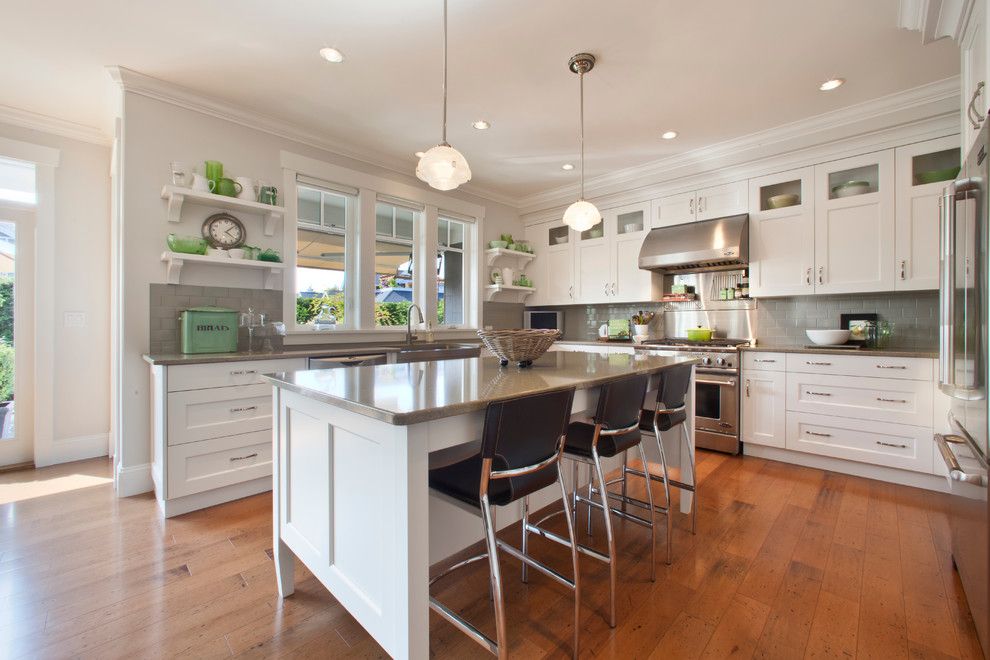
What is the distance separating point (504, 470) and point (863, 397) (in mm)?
3235

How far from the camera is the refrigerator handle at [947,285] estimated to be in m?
1.60

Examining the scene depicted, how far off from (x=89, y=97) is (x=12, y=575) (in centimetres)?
296

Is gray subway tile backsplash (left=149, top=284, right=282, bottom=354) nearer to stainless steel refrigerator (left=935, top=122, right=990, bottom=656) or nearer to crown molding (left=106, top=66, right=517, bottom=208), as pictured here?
crown molding (left=106, top=66, right=517, bottom=208)

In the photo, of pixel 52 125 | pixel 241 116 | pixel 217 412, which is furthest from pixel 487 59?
pixel 52 125

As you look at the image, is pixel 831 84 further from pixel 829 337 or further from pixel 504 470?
pixel 504 470

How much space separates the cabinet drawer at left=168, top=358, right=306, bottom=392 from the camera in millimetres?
2477

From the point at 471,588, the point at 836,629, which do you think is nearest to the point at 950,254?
the point at 836,629

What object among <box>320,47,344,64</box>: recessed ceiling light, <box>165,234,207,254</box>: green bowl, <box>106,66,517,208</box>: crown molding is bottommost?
<box>165,234,207,254</box>: green bowl

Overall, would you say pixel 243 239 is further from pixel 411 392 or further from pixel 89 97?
pixel 411 392

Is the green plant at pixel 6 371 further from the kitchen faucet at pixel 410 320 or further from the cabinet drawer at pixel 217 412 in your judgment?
the kitchen faucet at pixel 410 320

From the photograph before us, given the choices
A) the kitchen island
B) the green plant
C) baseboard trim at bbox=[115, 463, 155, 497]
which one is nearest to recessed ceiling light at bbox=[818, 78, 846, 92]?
the kitchen island

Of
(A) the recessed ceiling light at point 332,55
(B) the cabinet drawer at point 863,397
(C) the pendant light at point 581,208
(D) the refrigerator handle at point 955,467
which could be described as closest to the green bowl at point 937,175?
(B) the cabinet drawer at point 863,397

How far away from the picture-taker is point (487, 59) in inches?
102

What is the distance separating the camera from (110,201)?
11.5ft
